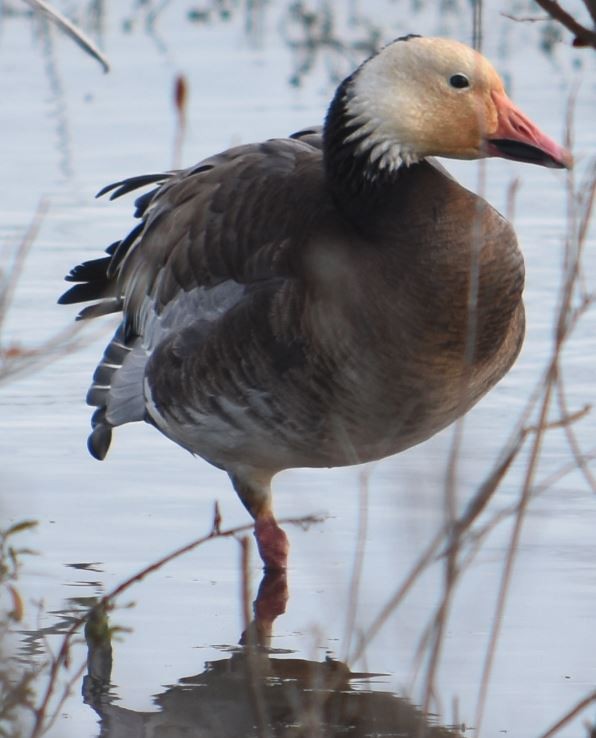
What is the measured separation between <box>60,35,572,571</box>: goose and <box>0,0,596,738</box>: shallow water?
0.95 feet

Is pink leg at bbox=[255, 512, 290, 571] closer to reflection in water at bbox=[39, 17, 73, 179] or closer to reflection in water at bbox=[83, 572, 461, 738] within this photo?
reflection in water at bbox=[83, 572, 461, 738]

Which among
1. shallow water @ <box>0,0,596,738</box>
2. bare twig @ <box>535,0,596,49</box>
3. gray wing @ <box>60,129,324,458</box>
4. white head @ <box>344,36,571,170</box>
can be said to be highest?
bare twig @ <box>535,0,596,49</box>

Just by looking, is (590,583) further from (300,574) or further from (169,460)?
(169,460)

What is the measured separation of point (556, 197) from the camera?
33.2ft

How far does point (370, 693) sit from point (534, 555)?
118cm

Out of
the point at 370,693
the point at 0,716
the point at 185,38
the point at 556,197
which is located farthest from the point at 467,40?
the point at 0,716

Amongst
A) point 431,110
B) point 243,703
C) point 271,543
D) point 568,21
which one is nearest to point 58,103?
point 271,543

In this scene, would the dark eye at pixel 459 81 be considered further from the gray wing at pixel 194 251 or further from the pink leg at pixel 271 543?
the pink leg at pixel 271 543

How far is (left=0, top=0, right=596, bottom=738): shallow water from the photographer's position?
4785 mm

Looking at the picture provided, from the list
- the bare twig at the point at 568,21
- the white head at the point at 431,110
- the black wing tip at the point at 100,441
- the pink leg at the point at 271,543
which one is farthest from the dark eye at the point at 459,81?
the bare twig at the point at 568,21

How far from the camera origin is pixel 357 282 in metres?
5.12

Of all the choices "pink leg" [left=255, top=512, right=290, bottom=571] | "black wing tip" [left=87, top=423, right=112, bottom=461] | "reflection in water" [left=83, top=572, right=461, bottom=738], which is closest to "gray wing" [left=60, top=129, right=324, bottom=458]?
"black wing tip" [left=87, top=423, right=112, bottom=461]

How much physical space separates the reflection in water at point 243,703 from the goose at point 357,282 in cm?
66

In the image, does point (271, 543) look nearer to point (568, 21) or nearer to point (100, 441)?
point (100, 441)
